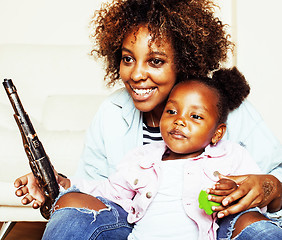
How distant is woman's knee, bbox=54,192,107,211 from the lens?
3.82 ft

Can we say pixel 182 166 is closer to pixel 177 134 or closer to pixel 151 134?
pixel 177 134

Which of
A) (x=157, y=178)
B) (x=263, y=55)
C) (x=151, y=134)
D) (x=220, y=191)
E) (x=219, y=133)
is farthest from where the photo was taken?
(x=263, y=55)

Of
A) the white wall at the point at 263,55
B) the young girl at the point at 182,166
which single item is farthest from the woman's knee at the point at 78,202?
the white wall at the point at 263,55

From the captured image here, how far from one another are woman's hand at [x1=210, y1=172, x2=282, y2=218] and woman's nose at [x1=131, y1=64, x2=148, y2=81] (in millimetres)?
454

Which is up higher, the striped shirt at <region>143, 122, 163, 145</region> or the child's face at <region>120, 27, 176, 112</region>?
the child's face at <region>120, 27, 176, 112</region>

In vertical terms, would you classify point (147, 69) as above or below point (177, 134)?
above

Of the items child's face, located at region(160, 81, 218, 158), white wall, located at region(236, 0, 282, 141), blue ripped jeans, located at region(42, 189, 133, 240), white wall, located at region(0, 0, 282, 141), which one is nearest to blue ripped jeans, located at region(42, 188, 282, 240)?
blue ripped jeans, located at region(42, 189, 133, 240)

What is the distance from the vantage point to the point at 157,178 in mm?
1236

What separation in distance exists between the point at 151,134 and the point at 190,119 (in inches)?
11.4

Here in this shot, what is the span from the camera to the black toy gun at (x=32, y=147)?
1144mm

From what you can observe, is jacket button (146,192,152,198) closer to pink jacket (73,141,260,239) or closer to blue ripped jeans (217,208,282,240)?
pink jacket (73,141,260,239)

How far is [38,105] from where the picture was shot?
256 cm

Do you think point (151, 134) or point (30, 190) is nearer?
point (30, 190)

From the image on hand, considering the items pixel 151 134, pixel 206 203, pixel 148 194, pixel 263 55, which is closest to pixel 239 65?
pixel 263 55
